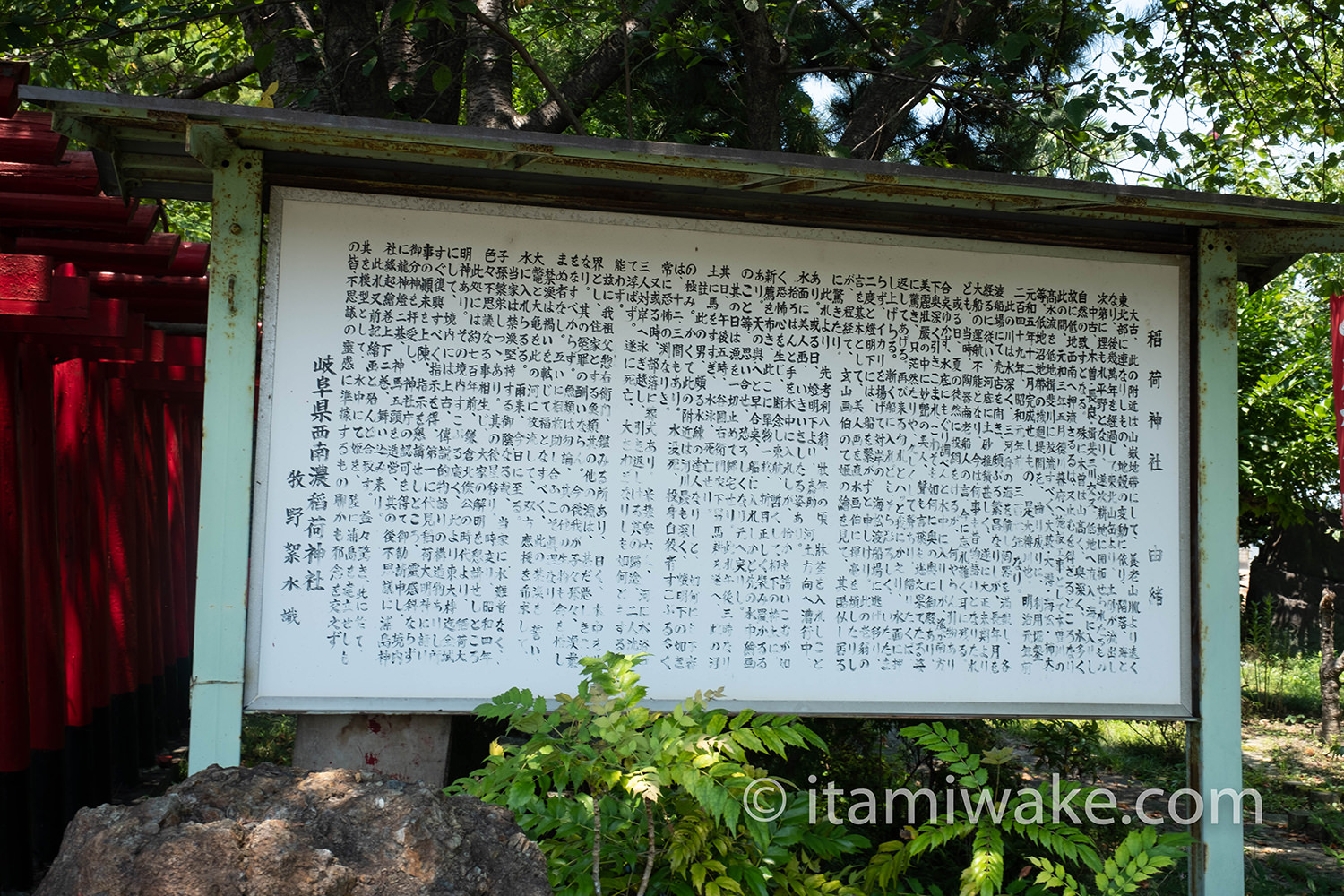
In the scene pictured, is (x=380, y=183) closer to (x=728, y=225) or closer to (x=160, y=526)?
(x=728, y=225)

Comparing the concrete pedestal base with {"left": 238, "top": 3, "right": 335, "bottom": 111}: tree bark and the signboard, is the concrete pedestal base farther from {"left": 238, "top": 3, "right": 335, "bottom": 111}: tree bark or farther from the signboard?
{"left": 238, "top": 3, "right": 335, "bottom": 111}: tree bark

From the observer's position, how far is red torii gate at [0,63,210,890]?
13.7 ft

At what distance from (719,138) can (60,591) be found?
19.2 ft

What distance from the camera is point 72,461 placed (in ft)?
21.6

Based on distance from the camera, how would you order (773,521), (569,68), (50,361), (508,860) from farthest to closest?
(569,68) → (50,361) → (773,521) → (508,860)

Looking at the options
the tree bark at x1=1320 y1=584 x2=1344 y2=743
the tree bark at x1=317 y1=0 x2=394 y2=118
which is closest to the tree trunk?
the tree bark at x1=317 y1=0 x2=394 y2=118

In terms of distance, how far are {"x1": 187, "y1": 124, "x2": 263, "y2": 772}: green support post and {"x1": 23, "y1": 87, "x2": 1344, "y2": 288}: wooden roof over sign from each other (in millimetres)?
143

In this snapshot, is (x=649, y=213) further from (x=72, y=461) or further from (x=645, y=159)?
(x=72, y=461)

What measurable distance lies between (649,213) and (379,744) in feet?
7.37

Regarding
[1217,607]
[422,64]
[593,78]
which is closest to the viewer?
[1217,607]

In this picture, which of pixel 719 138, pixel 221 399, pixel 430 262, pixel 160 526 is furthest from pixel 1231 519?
pixel 160 526

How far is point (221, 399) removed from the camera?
3426 mm

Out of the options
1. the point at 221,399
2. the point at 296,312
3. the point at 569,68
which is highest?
the point at 569,68

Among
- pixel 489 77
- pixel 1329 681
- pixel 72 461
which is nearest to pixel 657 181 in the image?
pixel 489 77
